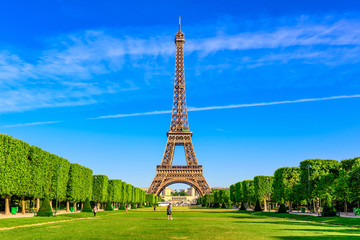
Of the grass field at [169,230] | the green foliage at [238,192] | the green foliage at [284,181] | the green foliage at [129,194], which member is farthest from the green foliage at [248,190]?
the grass field at [169,230]

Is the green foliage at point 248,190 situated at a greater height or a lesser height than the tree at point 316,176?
→ lesser

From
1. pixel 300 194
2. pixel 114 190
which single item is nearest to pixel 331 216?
pixel 300 194

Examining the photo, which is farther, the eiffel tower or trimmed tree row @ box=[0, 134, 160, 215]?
the eiffel tower

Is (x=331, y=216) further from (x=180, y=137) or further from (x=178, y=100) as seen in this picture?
(x=178, y=100)

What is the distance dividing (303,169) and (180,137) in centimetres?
5948

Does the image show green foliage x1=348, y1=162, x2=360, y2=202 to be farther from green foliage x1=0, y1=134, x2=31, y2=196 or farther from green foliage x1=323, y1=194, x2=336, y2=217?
green foliage x1=0, y1=134, x2=31, y2=196

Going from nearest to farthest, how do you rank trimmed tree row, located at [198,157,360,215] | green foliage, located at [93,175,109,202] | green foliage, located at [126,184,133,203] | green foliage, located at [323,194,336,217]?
1. trimmed tree row, located at [198,157,360,215]
2. green foliage, located at [323,194,336,217]
3. green foliage, located at [93,175,109,202]
4. green foliage, located at [126,184,133,203]

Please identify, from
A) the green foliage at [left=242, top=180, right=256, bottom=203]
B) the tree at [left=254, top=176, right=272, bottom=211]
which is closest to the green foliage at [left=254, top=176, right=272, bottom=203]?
the tree at [left=254, top=176, right=272, bottom=211]

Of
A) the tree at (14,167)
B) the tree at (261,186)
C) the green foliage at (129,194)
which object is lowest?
the green foliage at (129,194)

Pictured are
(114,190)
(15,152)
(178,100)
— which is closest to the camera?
(15,152)

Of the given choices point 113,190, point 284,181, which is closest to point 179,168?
point 113,190

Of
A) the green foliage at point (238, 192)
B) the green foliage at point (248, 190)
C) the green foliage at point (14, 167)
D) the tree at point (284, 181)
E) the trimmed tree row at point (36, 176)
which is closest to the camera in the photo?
the green foliage at point (14, 167)

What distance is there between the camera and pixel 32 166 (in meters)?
43.8

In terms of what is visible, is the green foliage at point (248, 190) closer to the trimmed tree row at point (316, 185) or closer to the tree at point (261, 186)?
the trimmed tree row at point (316, 185)
